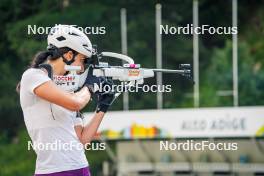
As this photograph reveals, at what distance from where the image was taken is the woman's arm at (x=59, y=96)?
4.22m

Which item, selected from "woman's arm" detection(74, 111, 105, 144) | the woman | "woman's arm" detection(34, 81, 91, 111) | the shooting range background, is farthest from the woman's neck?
the shooting range background

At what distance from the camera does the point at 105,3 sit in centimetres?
2355

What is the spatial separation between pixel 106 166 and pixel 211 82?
9.36 ft

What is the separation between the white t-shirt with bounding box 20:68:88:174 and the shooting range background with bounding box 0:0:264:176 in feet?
52.2

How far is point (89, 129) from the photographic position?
449 cm

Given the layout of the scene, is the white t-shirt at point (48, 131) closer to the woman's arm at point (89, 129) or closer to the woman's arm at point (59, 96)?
the woman's arm at point (59, 96)

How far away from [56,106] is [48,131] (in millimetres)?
116

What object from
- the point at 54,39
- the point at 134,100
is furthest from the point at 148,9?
the point at 54,39

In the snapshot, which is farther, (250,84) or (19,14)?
A: (19,14)

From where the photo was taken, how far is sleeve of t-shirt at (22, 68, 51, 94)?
167 inches

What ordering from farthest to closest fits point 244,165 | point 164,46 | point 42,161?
1. point 164,46
2. point 244,165
3. point 42,161

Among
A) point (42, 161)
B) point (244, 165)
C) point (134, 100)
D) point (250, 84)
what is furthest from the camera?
point (134, 100)

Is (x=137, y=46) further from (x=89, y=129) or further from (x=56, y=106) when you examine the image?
(x=56, y=106)

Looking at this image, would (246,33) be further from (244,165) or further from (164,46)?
(244,165)
